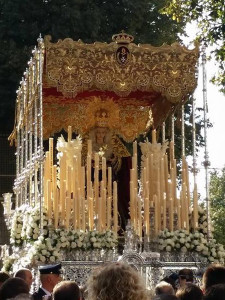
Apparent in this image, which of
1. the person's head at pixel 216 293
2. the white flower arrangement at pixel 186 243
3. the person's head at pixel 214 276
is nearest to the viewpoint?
the person's head at pixel 216 293

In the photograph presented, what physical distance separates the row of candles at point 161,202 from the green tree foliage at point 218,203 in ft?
83.1

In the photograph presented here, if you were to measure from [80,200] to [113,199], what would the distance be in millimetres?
620

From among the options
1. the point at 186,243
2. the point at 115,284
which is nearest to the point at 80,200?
the point at 186,243

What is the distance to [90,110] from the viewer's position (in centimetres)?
2178

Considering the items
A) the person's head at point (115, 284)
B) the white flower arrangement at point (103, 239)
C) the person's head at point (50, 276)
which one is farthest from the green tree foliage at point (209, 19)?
the person's head at point (115, 284)

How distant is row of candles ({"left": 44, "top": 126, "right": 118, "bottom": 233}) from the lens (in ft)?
60.4

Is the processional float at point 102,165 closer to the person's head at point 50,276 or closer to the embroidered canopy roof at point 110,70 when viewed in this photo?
the embroidered canopy roof at point 110,70

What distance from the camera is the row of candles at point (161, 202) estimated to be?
61.4ft

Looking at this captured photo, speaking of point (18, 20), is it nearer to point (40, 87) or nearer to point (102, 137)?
point (102, 137)

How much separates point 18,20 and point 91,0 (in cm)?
244

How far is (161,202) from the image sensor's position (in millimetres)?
18828

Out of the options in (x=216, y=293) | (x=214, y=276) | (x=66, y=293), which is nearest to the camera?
(x=216, y=293)

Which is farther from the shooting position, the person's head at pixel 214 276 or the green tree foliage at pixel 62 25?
the green tree foliage at pixel 62 25

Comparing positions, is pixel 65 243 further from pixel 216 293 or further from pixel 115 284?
pixel 115 284
